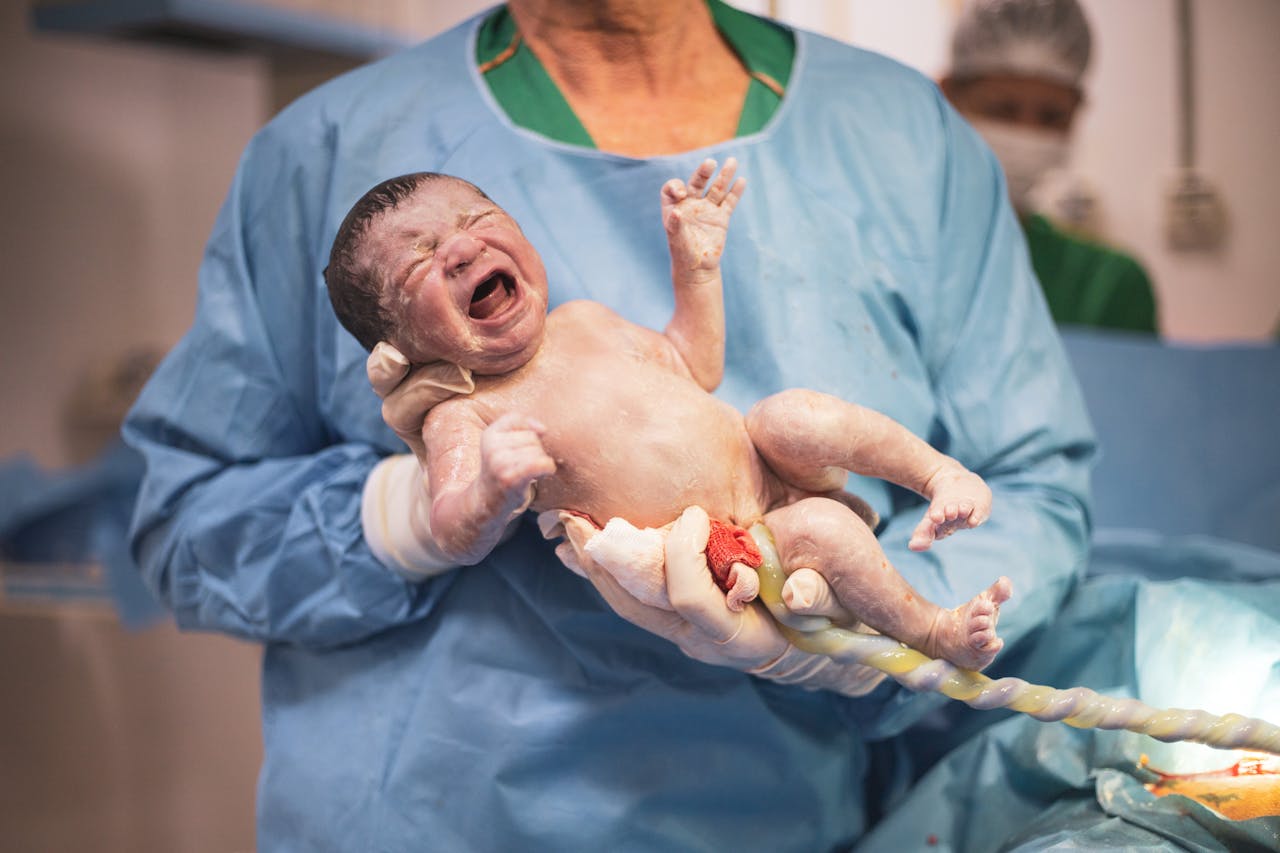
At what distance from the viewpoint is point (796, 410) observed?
0.95m

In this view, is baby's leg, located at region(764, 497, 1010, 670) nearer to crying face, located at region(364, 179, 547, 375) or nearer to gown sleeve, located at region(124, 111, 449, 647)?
crying face, located at region(364, 179, 547, 375)

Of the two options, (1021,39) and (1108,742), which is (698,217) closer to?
(1108,742)

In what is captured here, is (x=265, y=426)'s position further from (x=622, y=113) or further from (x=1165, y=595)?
(x=1165, y=595)

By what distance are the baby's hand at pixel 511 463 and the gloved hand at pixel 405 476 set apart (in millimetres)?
150

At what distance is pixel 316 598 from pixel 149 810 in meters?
0.79

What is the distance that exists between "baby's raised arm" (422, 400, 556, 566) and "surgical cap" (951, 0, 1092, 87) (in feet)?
4.85

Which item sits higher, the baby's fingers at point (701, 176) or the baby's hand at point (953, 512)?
the baby's fingers at point (701, 176)

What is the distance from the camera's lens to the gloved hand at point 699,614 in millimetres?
859

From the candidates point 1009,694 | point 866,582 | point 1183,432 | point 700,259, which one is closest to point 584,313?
point 700,259

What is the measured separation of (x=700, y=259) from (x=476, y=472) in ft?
0.90

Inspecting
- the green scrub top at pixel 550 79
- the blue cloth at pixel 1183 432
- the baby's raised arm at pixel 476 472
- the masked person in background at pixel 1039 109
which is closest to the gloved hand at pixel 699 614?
the baby's raised arm at pixel 476 472

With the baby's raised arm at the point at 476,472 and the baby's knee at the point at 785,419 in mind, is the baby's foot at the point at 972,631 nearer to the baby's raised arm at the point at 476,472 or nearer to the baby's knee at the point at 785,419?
the baby's knee at the point at 785,419

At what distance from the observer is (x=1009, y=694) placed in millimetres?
856

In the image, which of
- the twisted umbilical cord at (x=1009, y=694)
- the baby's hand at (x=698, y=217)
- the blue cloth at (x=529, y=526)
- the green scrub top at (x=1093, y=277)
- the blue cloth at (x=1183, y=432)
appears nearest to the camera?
the twisted umbilical cord at (x=1009, y=694)
